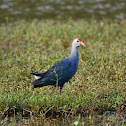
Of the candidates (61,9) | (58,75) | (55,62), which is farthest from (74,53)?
(61,9)

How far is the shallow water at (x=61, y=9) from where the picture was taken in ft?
48.2

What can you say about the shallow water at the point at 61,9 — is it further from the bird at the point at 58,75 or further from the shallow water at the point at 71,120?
the shallow water at the point at 71,120

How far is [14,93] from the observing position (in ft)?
20.7

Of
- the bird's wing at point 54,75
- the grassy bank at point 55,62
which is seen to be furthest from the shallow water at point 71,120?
the bird's wing at point 54,75

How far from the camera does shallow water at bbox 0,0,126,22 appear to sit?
48.2 ft

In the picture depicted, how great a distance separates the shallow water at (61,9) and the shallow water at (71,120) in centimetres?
879

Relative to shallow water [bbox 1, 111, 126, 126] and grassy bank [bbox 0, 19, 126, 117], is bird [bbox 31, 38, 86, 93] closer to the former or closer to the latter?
grassy bank [bbox 0, 19, 126, 117]


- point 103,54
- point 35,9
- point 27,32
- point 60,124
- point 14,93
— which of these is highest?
point 35,9

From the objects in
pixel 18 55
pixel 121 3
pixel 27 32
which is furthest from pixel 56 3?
pixel 18 55

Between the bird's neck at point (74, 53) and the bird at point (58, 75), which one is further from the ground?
the bird's neck at point (74, 53)

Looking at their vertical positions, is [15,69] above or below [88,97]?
above

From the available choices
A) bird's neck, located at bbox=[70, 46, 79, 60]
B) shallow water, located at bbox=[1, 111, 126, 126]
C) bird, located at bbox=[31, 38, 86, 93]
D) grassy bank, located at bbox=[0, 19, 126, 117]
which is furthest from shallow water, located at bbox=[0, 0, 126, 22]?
shallow water, located at bbox=[1, 111, 126, 126]

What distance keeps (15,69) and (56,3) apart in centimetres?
968

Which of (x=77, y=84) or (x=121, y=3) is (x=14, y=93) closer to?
(x=77, y=84)
